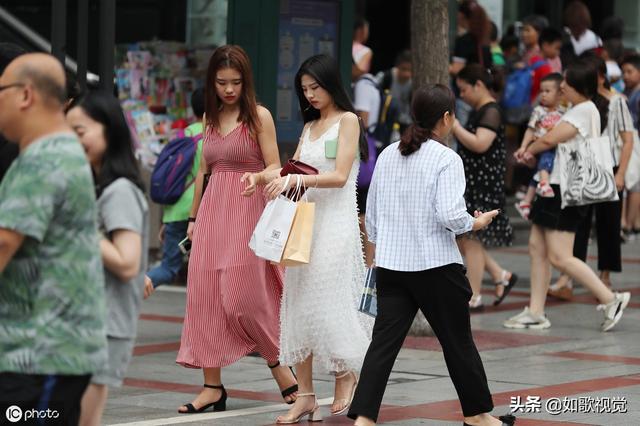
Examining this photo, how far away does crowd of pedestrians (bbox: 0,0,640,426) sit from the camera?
4352mm

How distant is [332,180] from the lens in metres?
7.40

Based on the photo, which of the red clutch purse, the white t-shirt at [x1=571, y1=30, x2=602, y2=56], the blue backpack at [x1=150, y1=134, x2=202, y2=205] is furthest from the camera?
the white t-shirt at [x1=571, y1=30, x2=602, y2=56]

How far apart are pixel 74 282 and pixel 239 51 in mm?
3638

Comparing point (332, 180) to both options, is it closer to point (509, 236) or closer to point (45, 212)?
point (45, 212)

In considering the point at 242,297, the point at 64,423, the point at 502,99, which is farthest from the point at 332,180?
the point at 502,99

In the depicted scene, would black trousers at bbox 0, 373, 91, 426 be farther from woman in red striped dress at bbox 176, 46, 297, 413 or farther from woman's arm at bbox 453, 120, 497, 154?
woman's arm at bbox 453, 120, 497, 154

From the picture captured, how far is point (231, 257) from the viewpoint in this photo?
780 cm

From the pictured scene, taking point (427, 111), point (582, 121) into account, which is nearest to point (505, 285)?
point (582, 121)

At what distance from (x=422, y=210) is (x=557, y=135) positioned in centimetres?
402

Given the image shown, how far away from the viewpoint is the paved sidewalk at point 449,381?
24.9ft

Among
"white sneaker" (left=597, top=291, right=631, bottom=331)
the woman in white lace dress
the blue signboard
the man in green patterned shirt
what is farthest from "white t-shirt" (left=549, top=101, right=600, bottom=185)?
the man in green patterned shirt

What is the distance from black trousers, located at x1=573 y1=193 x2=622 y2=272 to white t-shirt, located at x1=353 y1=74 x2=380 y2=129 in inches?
106

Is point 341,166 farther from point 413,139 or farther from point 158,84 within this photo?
point 158,84

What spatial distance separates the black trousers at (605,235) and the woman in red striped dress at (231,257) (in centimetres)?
467
